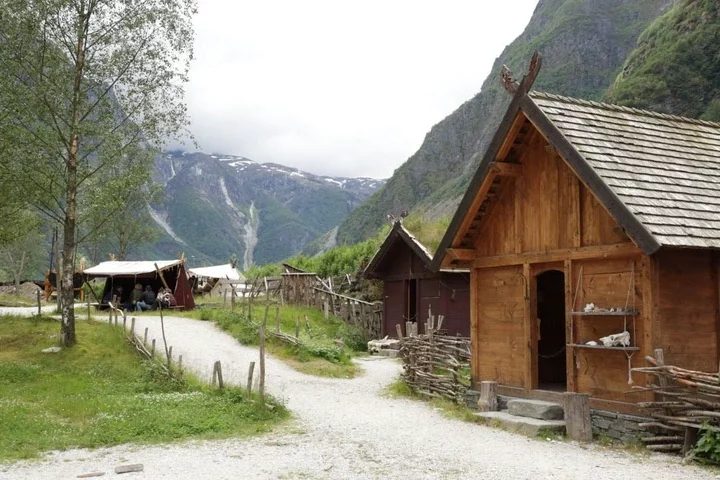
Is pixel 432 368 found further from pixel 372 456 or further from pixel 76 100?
Result: pixel 76 100

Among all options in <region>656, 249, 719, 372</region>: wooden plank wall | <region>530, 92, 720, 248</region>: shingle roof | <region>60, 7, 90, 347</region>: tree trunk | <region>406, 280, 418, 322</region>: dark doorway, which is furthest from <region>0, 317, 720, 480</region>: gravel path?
<region>406, 280, 418, 322</region>: dark doorway

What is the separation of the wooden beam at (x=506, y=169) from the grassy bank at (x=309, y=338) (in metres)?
9.73

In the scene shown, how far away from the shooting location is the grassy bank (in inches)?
847

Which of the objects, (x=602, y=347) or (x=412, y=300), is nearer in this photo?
(x=602, y=347)

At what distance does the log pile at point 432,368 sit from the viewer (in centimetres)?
1534

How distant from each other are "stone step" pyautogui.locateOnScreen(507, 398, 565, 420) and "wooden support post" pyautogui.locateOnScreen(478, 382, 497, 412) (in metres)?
0.58

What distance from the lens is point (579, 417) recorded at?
11188 millimetres

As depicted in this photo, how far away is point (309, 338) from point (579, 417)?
14.7 m

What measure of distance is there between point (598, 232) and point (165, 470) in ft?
26.9

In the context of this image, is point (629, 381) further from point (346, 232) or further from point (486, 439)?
point (346, 232)

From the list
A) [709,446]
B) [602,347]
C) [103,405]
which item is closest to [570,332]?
[602,347]

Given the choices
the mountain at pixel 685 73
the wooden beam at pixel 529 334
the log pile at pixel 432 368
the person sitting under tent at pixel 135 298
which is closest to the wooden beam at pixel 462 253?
the wooden beam at pixel 529 334

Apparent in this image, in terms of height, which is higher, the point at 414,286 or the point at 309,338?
the point at 414,286

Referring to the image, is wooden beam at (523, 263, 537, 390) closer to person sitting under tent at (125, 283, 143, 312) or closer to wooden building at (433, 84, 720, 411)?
wooden building at (433, 84, 720, 411)
